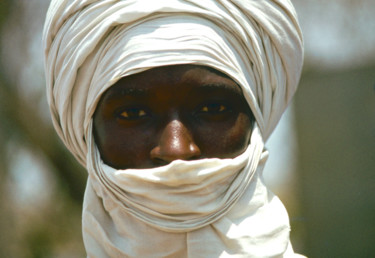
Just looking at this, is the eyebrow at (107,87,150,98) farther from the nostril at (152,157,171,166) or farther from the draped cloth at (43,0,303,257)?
the nostril at (152,157,171,166)

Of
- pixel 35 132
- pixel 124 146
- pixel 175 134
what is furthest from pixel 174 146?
pixel 35 132

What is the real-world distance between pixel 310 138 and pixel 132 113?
18.2 ft

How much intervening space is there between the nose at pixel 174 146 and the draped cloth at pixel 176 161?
47 mm

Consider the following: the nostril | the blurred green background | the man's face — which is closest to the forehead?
the man's face

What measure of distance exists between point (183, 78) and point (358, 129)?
17.7 feet

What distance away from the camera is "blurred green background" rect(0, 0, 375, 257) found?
7.13 metres

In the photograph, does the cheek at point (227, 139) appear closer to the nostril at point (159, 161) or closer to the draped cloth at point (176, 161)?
the draped cloth at point (176, 161)

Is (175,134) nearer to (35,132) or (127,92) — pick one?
(127,92)

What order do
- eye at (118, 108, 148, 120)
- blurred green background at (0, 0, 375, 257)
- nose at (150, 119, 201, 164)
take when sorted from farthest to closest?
blurred green background at (0, 0, 375, 257)
eye at (118, 108, 148, 120)
nose at (150, 119, 201, 164)

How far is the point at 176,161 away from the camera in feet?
6.82

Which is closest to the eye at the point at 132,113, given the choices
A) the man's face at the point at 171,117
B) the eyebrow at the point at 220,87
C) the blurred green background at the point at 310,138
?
the man's face at the point at 171,117

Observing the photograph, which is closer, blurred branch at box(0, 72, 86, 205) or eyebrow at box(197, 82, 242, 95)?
eyebrow at box(197, 82, 242, 95)

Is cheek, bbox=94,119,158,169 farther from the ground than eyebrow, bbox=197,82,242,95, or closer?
closer

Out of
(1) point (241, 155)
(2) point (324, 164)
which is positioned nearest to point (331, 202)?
(2) point (324, 164)
